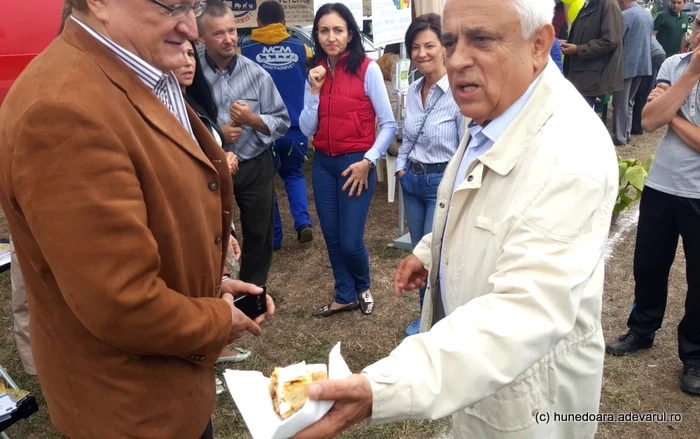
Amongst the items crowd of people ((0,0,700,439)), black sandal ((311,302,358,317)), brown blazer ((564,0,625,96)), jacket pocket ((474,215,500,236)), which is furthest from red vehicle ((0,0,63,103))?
brown blazer ((564,0,625,96))

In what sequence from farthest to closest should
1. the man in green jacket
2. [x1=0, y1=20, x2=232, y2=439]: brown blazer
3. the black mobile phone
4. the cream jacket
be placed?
the man in green jacket → the black mobile phone → the cream jacket → [x1=0, y1=20, x2=232, y2=439]: brown blazer

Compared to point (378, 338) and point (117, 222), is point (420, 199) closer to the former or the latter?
point (378, 338)

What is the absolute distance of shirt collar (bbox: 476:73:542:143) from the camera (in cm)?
145

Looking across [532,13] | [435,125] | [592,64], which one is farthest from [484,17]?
[592,64]

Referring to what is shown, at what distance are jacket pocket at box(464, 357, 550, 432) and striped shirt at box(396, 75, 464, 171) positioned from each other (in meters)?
2.12

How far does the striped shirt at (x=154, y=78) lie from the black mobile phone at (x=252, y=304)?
0.68 metres

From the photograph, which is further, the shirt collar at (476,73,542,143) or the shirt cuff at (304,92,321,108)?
the shirt cuff at (304,92,321,108)

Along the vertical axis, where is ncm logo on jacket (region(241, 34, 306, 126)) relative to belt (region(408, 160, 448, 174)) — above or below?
above

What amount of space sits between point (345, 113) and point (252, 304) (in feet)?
6.74

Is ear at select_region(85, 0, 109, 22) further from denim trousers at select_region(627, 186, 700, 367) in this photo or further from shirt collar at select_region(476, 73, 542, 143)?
denim trousers at select_region(627, 186, 700, 367)

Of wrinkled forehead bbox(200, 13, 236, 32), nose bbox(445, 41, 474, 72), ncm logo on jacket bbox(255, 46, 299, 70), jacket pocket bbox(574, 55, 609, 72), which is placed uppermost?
nose bbox(445, 41, 474, 72)

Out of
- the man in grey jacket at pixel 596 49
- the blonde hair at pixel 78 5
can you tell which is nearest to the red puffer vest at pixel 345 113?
the blonde hair at pixel 78 5

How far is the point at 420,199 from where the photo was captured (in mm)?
3564

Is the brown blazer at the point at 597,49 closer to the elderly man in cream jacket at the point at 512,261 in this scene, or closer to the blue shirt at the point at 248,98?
the blue shirt at the point at 248,98
